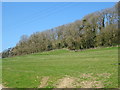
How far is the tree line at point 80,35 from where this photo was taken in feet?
176

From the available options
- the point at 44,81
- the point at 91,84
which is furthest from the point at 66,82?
the point at 44,81

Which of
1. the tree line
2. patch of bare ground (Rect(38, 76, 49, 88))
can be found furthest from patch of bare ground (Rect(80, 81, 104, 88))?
the tree line

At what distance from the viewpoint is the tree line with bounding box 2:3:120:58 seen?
5353 centimetres

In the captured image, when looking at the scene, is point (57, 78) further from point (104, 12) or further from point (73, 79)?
point (104, 12)

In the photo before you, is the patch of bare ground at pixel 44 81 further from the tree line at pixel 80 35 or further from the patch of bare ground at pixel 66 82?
the tree line at pixel 80 35

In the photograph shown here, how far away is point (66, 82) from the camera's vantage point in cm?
1287

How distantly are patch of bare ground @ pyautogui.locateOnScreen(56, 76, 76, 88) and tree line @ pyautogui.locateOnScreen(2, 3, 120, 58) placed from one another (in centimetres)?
3249

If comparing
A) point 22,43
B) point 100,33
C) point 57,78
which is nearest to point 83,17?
point 100,33

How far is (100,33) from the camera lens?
57406mm

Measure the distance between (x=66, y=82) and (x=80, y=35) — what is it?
56071mm

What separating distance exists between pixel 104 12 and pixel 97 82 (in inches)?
2105

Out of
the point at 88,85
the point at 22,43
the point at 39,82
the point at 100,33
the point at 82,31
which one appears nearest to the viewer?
the point at 88,85

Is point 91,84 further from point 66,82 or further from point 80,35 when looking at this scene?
point 80,35

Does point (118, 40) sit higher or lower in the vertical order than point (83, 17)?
lower
